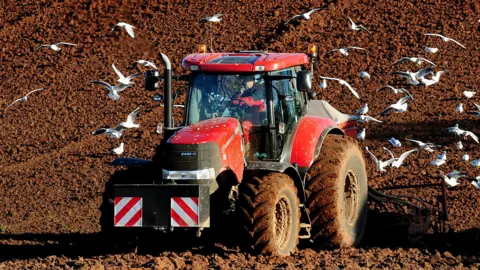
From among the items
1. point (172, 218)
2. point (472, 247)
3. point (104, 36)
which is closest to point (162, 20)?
point (104, 36)

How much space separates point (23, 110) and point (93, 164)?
4.65 metres

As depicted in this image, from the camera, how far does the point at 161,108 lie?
20.4 m

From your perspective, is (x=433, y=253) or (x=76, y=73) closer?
(x=433, y=253)

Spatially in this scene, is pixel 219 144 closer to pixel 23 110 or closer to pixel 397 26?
pixel 23 110

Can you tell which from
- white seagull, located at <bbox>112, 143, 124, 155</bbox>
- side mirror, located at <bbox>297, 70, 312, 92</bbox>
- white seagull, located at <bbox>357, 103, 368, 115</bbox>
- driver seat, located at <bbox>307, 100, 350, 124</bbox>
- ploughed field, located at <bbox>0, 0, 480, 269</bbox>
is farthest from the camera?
white seagull, located at <bbox>357, 103, 368, 115</bbox>

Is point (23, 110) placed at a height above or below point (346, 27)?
below

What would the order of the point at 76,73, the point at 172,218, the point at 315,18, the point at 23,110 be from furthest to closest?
1. the point at 315,18
2. the point at 76,73
3. the point at 23,110
4. the point at 172,218

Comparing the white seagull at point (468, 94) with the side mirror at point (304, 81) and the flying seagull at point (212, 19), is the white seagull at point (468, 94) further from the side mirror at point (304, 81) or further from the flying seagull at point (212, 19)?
the side mirror at point (304, 81)

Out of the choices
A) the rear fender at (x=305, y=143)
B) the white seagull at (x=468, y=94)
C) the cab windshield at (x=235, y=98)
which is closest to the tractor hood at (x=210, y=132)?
the cab windshield at (x=235, y=98)

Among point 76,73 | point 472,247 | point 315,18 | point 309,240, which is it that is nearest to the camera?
point 309,240

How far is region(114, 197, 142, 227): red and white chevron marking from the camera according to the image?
915 centimetres

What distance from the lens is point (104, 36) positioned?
25.2 m

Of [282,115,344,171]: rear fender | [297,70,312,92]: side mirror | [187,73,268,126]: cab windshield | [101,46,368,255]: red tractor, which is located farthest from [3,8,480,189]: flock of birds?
[297,70,312,92]: side mirror

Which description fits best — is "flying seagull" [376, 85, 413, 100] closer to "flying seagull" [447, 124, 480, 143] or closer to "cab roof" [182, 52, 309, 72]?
"flying seagull" [447, 124, 480, 143]
